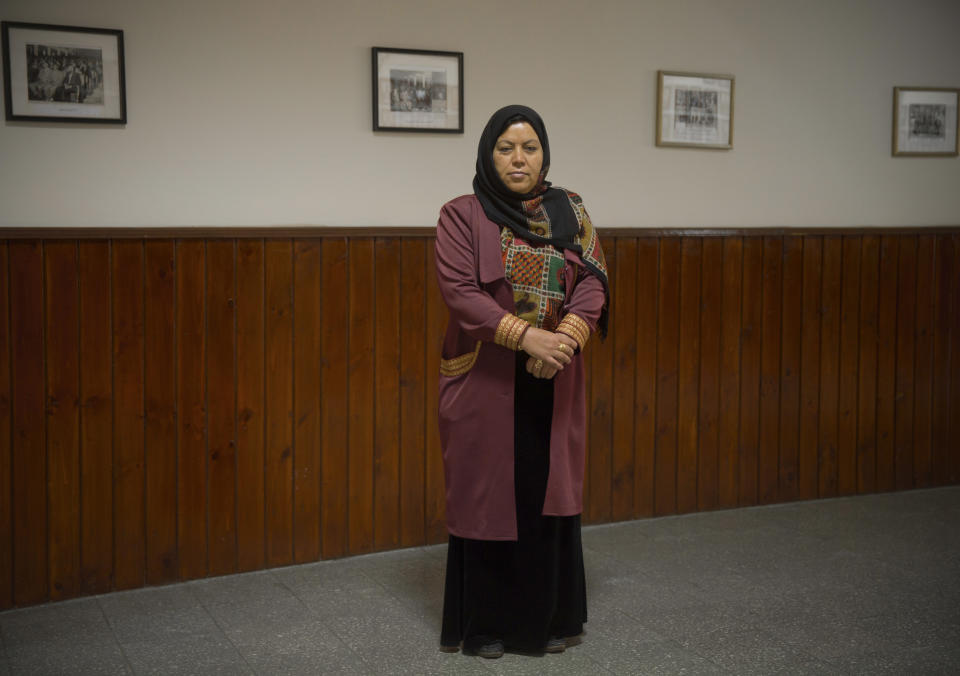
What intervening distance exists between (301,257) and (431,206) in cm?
56

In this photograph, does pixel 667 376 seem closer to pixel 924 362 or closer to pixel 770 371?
pixel 770 371

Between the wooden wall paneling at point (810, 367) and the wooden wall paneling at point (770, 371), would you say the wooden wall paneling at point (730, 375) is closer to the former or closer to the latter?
the wooden wall paneling at point (770, 371)

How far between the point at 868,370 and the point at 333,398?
2.51 m

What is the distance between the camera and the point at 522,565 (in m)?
3.02

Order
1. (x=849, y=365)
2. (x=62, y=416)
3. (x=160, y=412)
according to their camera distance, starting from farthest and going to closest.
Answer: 1. (x=849, y=365)
2. (x=160, y=412)
3. (x=62, y=416)

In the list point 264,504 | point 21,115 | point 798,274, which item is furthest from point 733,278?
point 21,115

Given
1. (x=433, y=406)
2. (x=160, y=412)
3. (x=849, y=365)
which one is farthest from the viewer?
(x=849, y=365)

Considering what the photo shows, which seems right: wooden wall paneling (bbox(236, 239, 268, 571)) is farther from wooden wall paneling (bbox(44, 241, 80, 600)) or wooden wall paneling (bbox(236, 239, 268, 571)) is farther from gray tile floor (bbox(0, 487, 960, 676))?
wooden wall paneling (bbox(44, 241, 80, 600))

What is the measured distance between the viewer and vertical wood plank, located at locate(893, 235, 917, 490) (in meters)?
4.84

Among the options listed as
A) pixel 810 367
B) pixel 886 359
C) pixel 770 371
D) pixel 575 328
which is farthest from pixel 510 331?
pixel 886 359

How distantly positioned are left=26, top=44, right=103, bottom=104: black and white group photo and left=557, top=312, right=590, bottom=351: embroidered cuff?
1.73m

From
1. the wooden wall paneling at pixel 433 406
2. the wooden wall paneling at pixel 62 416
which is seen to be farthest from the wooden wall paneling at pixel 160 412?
the wooden wall paneling at pixel 433 406

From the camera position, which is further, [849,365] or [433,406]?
[849,365]

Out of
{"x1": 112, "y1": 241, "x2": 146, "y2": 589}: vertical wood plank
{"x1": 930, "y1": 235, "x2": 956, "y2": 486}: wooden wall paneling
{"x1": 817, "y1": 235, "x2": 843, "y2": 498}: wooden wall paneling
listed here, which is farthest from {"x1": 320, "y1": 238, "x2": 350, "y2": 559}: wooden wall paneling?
{"x1": 930, "y1": 235, "x2": 956, "y2": 486}: wooden wall paneling
